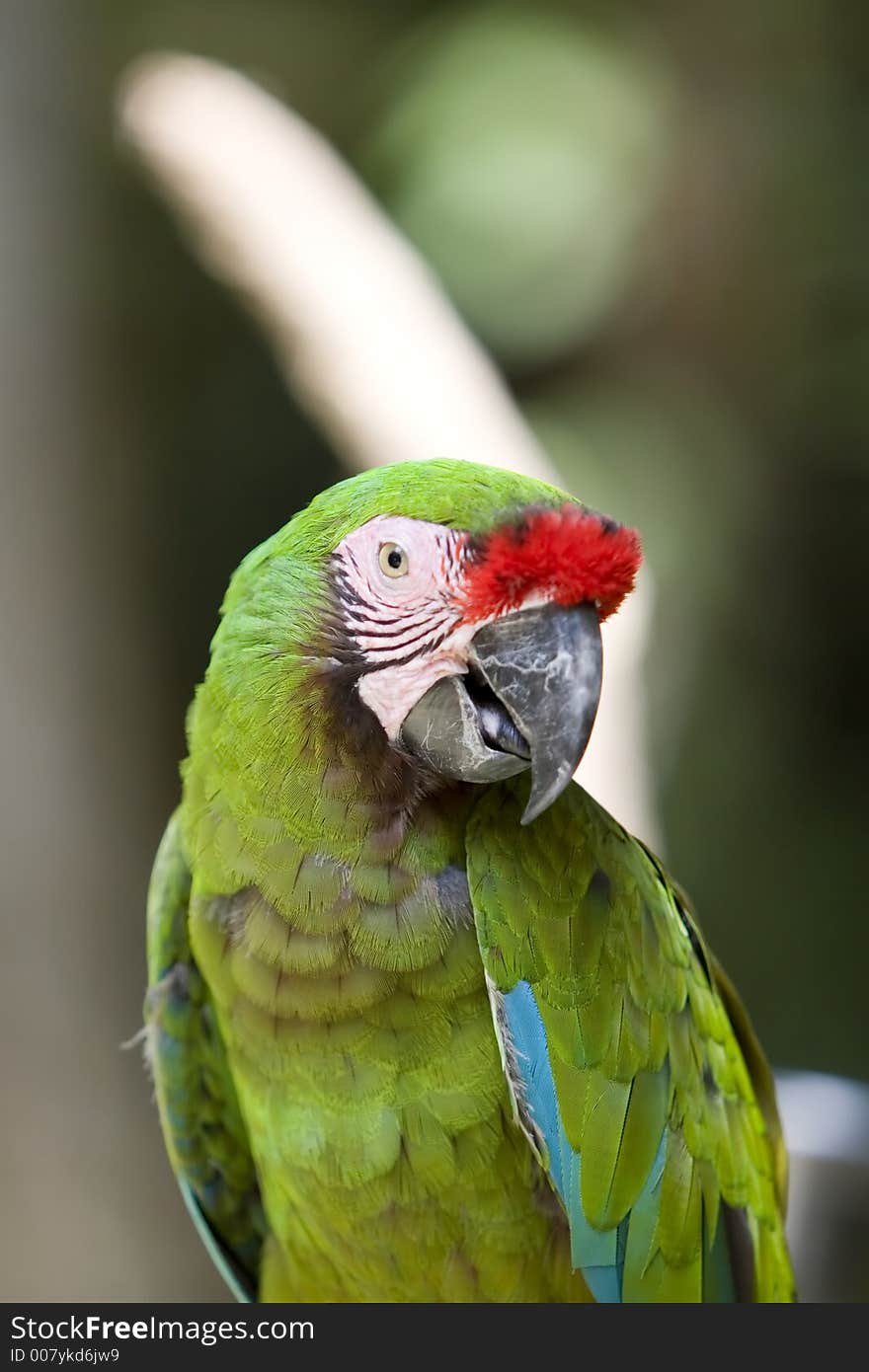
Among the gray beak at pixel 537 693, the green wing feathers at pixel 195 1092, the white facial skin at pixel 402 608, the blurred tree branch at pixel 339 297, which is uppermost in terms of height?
the blurred tree branch at pixel 339 297

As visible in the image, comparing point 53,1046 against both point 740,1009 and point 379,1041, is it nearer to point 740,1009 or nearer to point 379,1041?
point 379,1041

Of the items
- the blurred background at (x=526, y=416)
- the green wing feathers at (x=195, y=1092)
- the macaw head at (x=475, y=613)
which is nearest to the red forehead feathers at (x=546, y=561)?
the macaw head at (x=475, y=613)

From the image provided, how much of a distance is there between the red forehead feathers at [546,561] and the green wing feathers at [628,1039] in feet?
0.58

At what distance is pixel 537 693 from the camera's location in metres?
0.66

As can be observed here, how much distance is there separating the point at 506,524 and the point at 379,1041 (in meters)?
0.37

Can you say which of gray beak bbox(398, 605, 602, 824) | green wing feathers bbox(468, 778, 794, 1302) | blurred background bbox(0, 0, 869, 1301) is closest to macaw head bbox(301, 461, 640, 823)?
gray beak bbox(398, 605, 602, 824)

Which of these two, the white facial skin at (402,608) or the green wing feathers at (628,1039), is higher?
the white facial skin at (402,608)

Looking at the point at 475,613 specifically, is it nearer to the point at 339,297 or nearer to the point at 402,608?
the point at 402,608

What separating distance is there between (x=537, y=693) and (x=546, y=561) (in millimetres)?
78

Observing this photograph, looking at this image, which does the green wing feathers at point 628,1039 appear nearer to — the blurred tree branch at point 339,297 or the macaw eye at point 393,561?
the macaw eye at point 393,561

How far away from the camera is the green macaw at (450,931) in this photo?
0.68 metres

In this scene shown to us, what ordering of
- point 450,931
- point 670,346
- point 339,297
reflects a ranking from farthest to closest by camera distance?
point 670,346 → point 339,297 → point 450,931

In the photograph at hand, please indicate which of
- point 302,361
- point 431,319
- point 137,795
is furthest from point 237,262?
point 137,795

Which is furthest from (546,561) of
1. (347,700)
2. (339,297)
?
(339,297)
